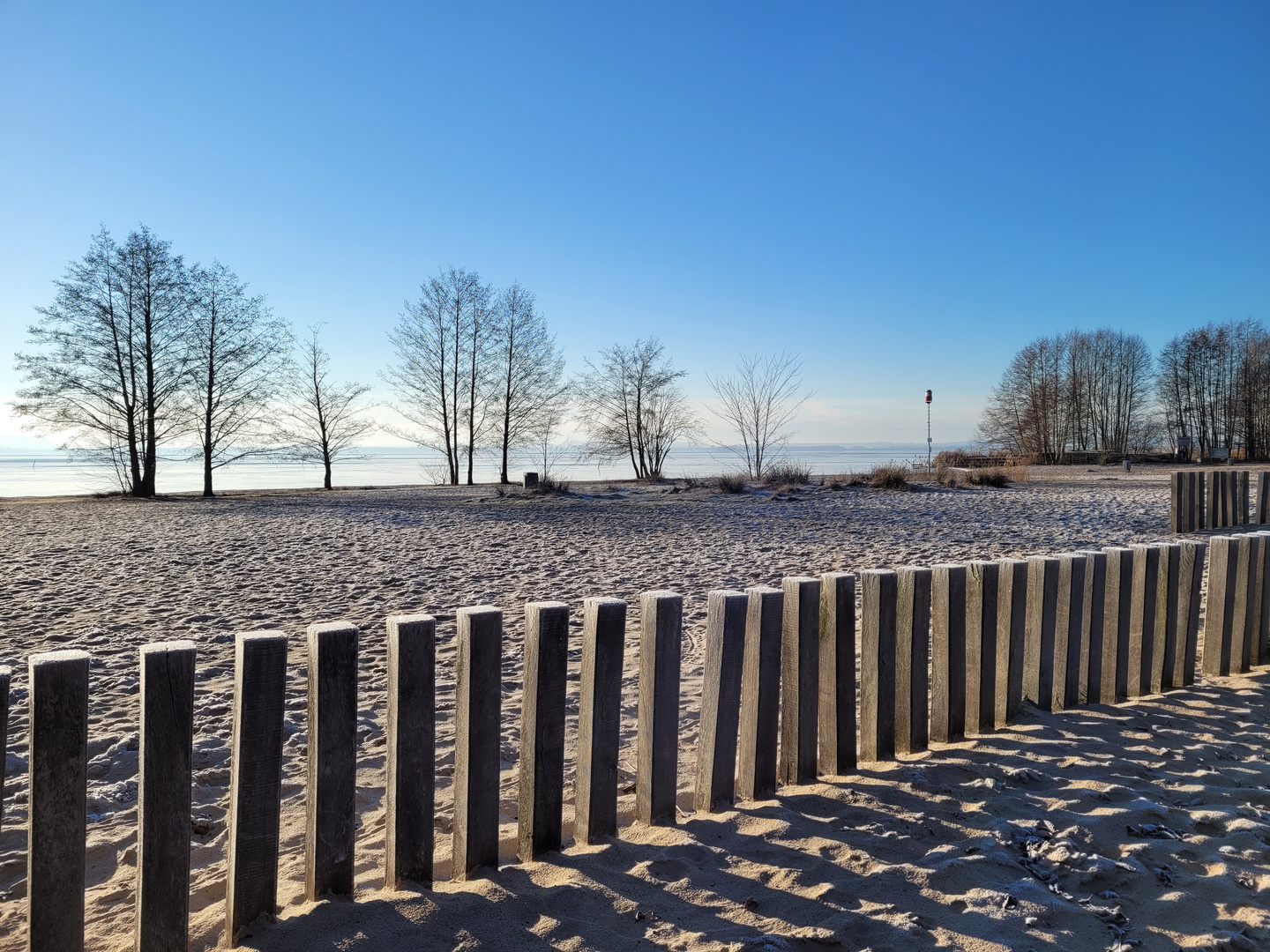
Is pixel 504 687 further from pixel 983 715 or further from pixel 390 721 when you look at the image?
pixel 983 715

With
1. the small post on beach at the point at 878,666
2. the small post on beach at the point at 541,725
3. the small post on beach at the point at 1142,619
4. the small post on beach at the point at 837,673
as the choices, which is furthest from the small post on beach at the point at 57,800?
the small post on beach at the point at 1142,619

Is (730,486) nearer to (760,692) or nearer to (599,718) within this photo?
(760,692)

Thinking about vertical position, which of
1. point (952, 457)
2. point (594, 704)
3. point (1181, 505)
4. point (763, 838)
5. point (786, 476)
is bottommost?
point (763, 838)

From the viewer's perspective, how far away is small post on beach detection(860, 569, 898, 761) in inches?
119

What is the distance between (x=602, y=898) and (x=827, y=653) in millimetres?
1267

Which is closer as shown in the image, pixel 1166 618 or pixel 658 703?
pixel 658 703

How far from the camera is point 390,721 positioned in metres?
2.13

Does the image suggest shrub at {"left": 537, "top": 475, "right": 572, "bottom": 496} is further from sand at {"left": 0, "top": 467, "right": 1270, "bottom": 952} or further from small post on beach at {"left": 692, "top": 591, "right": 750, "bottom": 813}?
small post on beach at {"left": 692, "top": 591, "right": 750, "bottom": 813}

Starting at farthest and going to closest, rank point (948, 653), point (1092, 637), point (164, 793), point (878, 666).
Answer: point (1092, 637) < point (948, 653) < point (878, 666) < point (164, 793)

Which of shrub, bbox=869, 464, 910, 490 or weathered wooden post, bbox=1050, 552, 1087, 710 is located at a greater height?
shrub, bbox=869, 464, 910, 490

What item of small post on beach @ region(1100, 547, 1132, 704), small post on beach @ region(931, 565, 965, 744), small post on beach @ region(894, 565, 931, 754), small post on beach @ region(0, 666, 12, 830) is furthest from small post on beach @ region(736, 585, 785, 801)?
→ small post on beach @ region(1100, 547, 1132, 704)

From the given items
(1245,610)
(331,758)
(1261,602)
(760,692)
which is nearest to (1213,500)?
(1261,602)

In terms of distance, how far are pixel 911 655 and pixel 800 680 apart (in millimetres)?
642

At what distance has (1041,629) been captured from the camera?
11.7 feet
